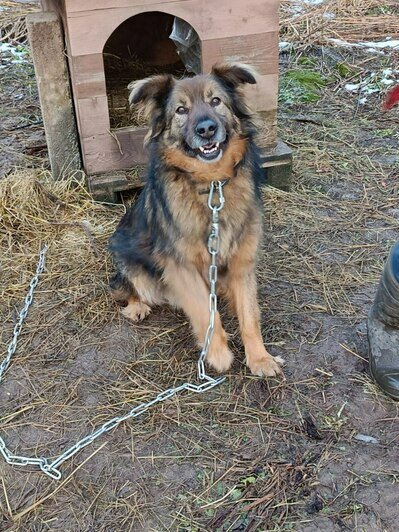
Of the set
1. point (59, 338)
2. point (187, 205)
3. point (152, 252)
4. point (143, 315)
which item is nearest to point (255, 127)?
point (187, 205)

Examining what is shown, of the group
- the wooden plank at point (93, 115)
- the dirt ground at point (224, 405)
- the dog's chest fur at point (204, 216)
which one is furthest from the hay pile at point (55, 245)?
the dog's chest fur at point (204, 216)

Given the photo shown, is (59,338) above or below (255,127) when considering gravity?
below

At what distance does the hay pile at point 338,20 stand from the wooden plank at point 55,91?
414 cm

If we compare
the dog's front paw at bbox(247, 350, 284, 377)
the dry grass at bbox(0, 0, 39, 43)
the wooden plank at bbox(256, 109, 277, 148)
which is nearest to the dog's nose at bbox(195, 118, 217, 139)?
the dog's front paw at bbox(247, 350, 284, 377)

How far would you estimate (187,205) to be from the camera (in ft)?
10.1

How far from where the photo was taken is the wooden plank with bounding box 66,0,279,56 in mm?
4016

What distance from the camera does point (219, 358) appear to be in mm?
3146

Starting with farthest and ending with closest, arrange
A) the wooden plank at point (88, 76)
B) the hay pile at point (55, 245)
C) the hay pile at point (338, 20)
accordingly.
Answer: the hay pile at point (338, 20) → the wooden plank at point (88, 76) → the hay pile at point (55, 245)

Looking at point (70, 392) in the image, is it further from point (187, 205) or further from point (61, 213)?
point (61, 213)

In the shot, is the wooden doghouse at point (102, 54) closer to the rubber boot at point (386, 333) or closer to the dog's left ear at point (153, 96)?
the dog's left ear at point (153, 96)

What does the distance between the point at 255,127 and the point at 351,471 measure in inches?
69.2

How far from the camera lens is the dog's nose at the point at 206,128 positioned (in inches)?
115

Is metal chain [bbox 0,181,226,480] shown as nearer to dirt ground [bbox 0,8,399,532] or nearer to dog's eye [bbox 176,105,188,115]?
dirt ground [bbox 0,8,399,532]

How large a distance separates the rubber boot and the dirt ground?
0.09m
